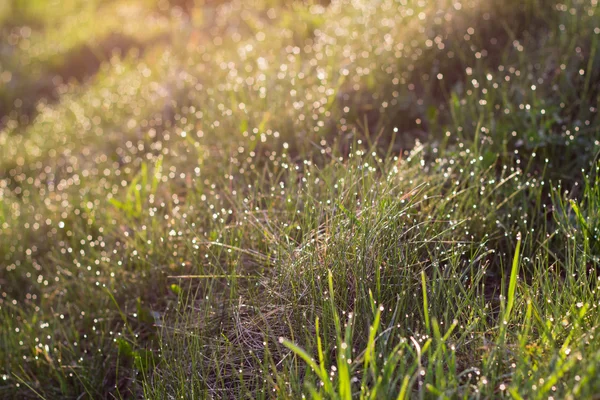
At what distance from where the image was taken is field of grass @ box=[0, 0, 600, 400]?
174 cm

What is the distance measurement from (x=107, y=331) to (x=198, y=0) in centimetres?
520

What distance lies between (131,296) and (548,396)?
1716 millimetres

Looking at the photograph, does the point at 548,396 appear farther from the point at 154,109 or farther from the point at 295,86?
the point at 154,109

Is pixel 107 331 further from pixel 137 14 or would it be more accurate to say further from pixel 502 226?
pixel 137 14

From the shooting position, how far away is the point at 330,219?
2.12 meters

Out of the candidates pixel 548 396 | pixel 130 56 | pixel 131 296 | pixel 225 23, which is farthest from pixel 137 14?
pixel 548 396

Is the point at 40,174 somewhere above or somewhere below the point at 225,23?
below

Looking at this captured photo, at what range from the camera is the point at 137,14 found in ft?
23.1

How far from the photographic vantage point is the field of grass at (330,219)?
1.74 meters

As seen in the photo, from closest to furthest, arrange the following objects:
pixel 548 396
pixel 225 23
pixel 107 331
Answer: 1. pixel 548 396
2. pixel 107 331
3. pixel 225 23

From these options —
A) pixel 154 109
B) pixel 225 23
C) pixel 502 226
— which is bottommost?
pixel 502 226

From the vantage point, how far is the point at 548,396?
1.43m

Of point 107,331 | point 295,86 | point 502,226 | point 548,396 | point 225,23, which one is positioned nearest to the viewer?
point 548,396

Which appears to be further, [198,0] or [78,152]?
[198,0]
